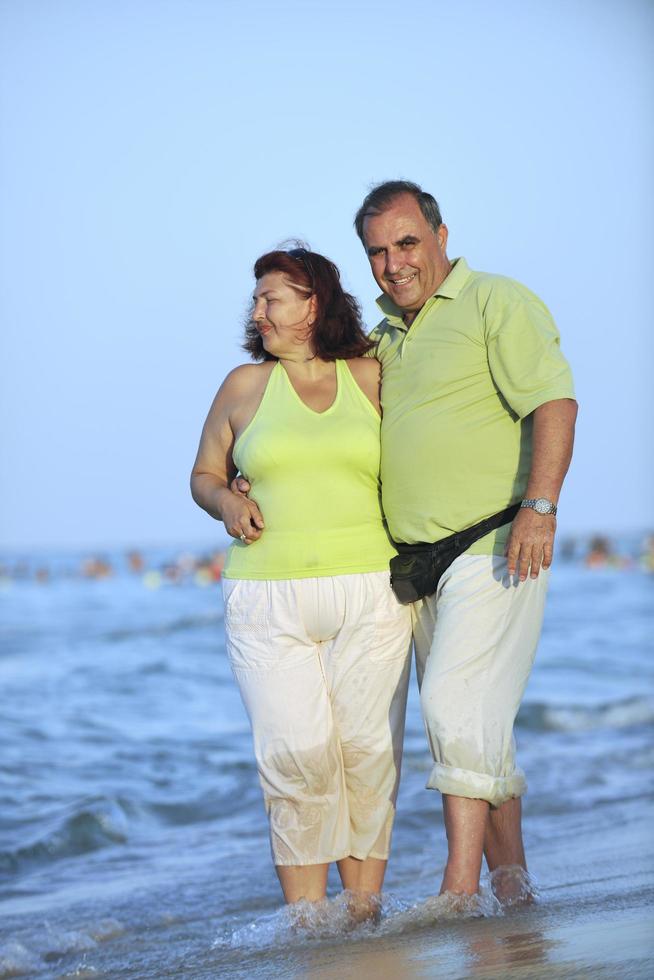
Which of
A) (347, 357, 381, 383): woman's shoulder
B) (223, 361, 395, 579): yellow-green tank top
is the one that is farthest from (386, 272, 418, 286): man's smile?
(223, 361, 395, 579): yellow-green tank top

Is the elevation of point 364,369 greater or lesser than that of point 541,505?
greater

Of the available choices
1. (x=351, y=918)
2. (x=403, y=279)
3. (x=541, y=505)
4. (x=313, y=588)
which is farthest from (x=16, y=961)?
(x=403, y=279)

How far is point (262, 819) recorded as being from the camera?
653cm

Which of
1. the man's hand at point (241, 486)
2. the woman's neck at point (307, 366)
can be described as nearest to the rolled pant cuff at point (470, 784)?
the man's hand at point (241, 486)

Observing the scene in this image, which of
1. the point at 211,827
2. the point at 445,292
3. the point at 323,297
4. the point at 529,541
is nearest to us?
the point at 529,541

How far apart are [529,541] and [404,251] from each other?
1009 mm

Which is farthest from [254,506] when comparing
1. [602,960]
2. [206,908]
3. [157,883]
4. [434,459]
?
[157,883]

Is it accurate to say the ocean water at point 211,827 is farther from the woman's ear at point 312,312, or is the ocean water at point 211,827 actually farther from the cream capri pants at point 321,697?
the woman's ear at point 312,312

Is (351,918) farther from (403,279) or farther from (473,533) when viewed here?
(403,279)

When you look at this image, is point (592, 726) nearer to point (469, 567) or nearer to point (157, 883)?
point (157, 883)

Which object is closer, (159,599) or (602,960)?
(602,960)

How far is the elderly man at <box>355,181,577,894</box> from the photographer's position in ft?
11.2

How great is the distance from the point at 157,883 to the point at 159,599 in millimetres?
24242

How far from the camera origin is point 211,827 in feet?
21.1
